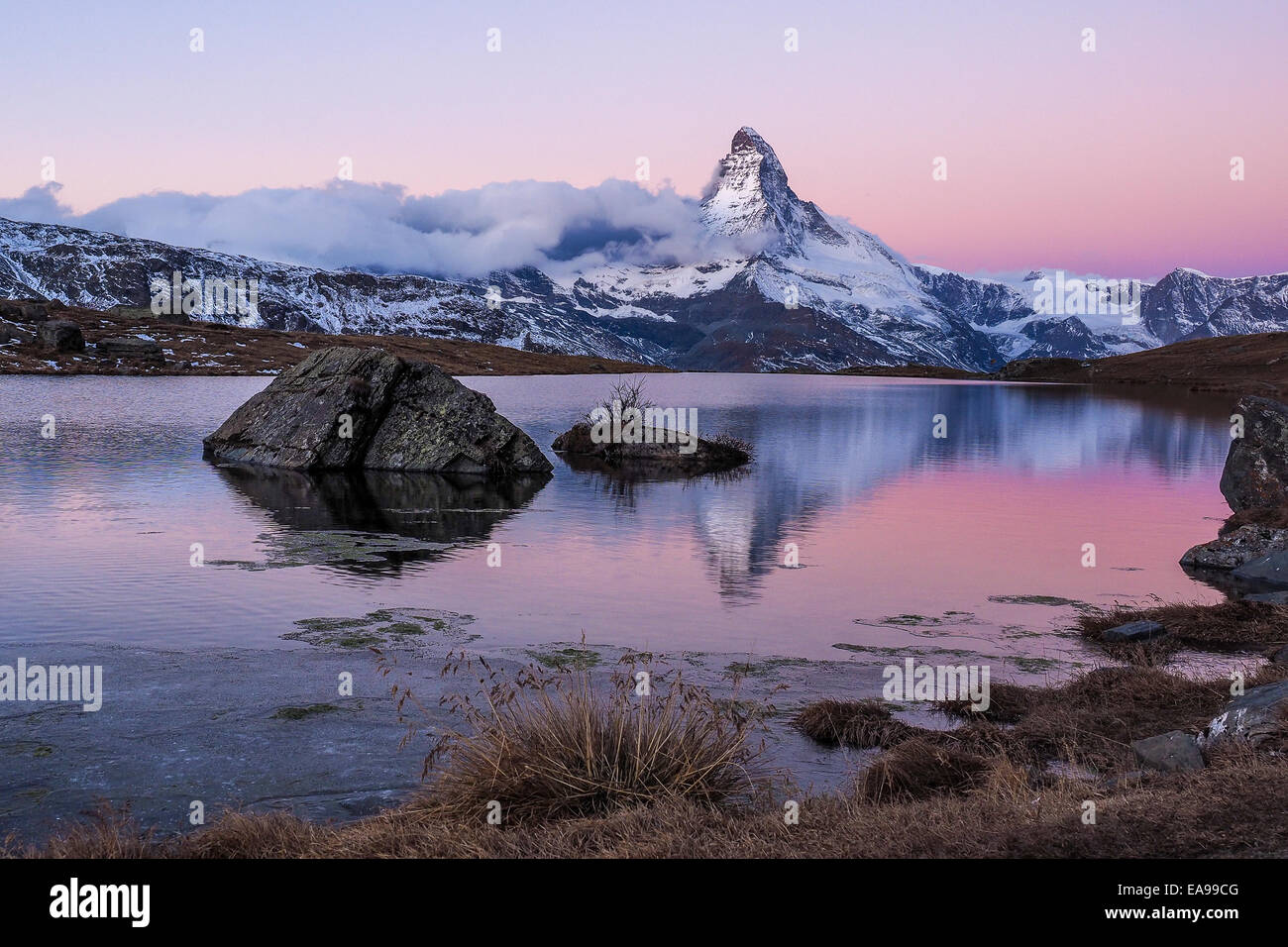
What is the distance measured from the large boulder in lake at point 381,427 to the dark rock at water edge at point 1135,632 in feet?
91.9

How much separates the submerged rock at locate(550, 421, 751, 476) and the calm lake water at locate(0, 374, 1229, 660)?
1690 millimetres

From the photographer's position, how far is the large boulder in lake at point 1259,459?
105ft

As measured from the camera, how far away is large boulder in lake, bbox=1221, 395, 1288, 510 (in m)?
32.0

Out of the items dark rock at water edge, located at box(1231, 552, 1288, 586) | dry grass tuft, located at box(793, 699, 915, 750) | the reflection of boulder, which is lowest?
dark rock at water edge, located at box(1231, 552, 1288, 586)

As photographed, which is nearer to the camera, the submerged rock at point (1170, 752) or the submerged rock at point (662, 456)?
the submerged rock at point (1170, 752)

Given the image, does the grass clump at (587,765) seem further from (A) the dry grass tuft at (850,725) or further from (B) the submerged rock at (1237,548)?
(B) the submerged rock at (1237,548)

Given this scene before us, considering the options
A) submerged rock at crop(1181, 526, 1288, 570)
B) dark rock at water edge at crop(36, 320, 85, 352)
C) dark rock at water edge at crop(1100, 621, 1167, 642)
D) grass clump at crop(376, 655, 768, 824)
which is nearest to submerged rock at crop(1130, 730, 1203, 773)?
grass clump at crop(376, 655, 768, 824)

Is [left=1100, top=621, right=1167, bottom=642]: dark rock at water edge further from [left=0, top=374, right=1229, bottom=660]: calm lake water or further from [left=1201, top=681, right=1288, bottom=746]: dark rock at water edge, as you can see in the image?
[left=1201, top=681, right=1288, bottom=746]: dark rock at water edge

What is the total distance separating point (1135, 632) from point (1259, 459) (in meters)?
17.9

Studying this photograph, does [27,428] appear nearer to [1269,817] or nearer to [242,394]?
[242,394]

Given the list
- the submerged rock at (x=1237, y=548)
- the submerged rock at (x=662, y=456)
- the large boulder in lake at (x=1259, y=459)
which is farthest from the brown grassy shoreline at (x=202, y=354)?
the submerged rock at (x=1237, y=548)
